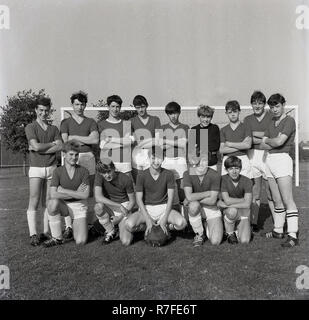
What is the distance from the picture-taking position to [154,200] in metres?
4.85

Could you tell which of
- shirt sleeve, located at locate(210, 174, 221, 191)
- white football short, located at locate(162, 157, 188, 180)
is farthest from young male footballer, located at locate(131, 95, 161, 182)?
shirt sleeve, located at locate(210, 174, 221, 191)

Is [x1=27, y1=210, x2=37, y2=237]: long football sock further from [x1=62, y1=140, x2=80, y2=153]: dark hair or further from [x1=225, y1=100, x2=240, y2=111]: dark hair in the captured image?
[x1=225, y1=100, x2=240, y2=111]: dark hair

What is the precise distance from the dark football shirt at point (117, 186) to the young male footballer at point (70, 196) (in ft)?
0.59

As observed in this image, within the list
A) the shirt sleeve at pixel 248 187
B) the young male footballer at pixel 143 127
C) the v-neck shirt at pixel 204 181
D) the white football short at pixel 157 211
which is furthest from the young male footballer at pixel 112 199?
the shirt sleeve at pixel 248 187

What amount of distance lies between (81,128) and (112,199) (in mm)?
1095

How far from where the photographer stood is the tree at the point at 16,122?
23438 millimetres

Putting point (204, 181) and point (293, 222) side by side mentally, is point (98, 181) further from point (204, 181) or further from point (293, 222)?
point (293, 222)

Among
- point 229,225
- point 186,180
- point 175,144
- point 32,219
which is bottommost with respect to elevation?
point 229,225

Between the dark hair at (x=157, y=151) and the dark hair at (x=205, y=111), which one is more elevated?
the dark hair at (x=205, y=111)

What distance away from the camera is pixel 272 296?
301 centimetres

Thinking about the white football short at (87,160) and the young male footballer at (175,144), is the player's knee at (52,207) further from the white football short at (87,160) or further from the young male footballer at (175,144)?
the young male footballer at (175,144)

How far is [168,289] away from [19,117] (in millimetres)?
22993

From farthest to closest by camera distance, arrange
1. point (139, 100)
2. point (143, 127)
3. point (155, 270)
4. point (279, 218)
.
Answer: point (143, 127) → point (139, 100) → point (279, 218) → point (155, 270)

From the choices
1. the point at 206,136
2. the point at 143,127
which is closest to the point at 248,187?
the point at 206,136
